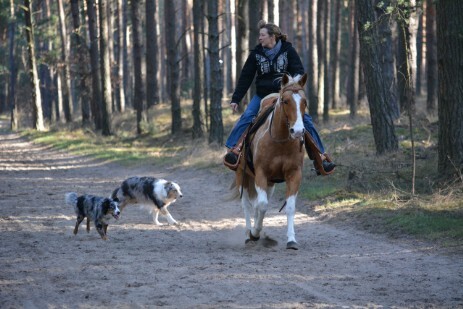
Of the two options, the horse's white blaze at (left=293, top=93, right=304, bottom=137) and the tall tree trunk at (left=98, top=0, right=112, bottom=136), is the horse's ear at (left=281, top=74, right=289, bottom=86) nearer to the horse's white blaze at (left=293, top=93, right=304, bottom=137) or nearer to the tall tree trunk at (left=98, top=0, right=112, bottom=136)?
the horse's white blaze at (left=293, top=93, right=304, bottom=137)

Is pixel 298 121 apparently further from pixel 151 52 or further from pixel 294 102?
pixel 151 52

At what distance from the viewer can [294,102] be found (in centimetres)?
895

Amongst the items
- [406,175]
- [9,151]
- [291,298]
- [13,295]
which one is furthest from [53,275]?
[9,151]

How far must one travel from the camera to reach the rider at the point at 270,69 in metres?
10.2

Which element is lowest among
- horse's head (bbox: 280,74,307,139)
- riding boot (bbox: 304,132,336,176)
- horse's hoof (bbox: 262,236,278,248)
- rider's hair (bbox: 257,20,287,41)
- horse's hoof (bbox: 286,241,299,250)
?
horse's hoof (bbox: 262,236,278,248)

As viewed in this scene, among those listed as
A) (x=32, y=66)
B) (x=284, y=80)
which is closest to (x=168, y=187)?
(x=284, y=80)

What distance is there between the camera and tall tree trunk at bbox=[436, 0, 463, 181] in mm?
12211

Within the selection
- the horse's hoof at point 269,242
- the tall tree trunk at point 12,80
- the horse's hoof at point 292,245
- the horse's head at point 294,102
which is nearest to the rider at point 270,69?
the horse's head at point 294,102

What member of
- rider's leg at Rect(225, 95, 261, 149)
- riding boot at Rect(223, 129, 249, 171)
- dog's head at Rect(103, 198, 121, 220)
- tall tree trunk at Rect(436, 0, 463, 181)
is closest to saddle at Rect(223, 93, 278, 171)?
riding boot at Rect(223, 129, 249, 171)

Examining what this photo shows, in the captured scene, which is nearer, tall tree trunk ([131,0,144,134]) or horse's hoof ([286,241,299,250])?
horse's hoof ([286,241,299,250])

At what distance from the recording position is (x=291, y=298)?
22.1 feet

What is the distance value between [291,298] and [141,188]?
275 inches

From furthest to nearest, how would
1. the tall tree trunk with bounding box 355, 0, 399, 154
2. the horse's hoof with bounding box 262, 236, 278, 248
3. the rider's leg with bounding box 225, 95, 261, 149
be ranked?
1. the tall tree trunk with bounding box 355, 0, 399, 154
2. the rider's leg with bounding box 225, 95, 261, 149
3. the horse's hoof with bounding box 262, 236, 278, 248

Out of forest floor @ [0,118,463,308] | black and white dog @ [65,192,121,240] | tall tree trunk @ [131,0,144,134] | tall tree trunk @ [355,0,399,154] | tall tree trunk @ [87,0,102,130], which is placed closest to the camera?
forest floor @ [0,118,463,308]
